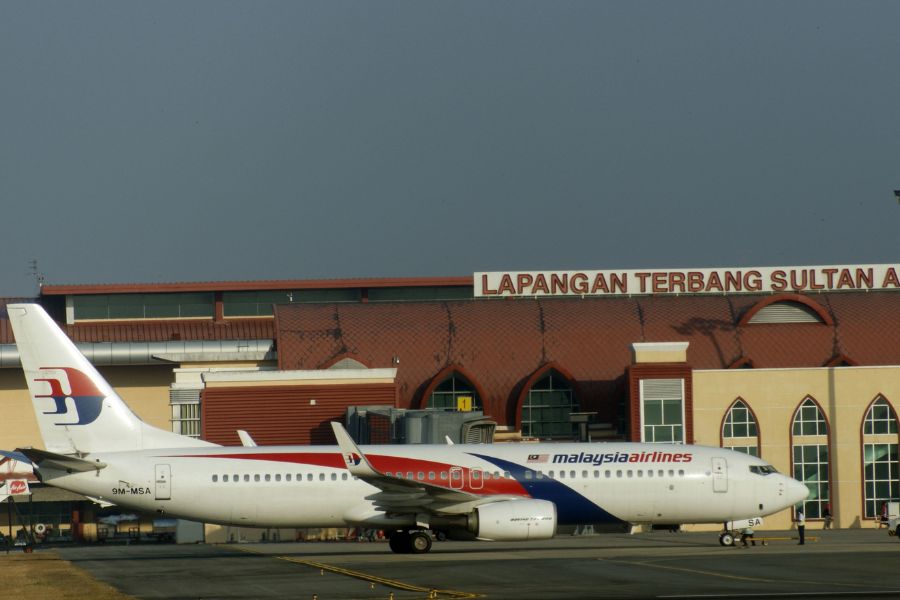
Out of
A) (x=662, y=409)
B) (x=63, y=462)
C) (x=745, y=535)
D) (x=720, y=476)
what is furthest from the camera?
(x=662, y=409)

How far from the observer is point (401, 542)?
46.8 m

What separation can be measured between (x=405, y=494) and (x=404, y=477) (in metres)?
0.94

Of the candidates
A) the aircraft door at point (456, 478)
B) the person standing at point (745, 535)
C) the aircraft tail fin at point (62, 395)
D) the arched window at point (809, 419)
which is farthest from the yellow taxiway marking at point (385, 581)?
the arched window at point (809, 419)

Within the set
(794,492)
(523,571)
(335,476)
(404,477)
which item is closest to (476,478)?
(404,477)

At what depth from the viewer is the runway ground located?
31.9 metres

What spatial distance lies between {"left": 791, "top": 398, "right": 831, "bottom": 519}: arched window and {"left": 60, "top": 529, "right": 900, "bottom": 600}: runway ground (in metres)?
13.8

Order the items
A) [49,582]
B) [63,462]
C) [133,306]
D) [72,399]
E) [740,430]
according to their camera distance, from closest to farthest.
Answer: [49,582] → [63,462] → [72,399] → [740,430] → [133,306]

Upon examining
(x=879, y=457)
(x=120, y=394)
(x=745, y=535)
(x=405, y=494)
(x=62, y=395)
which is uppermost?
(x=120, y=394)

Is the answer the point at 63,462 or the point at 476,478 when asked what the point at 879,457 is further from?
the point at 63,462

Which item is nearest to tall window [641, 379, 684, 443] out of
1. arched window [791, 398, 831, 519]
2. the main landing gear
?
arched window [791, 398, 831, 519]

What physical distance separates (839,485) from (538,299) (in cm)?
2341

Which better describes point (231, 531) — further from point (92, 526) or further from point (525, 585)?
point (525, 585)

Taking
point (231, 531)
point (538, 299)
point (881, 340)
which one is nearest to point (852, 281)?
point (881, 340)

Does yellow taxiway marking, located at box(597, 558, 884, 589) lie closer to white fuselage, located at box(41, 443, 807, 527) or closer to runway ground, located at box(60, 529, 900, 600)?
runway ground, located at box(60, 529, 900, 600)
